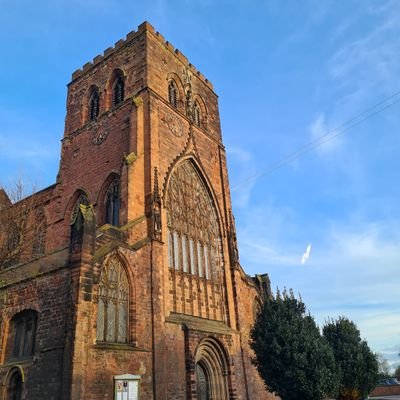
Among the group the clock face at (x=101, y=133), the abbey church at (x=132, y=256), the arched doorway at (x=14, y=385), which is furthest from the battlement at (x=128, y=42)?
the arched doorway at (x=14, y=385)

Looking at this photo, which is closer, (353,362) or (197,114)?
(353,362)

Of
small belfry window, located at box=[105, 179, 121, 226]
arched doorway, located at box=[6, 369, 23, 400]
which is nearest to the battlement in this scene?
small belfry window, located at box=[105, 179, 121, 226]

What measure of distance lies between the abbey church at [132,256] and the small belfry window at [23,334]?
55mm

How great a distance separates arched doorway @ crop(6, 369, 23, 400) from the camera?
13570 mm

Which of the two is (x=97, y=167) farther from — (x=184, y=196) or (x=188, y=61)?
(x=188, y=61)

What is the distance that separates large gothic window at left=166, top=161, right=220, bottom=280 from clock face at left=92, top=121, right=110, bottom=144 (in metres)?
4.50

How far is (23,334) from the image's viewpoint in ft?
48.1

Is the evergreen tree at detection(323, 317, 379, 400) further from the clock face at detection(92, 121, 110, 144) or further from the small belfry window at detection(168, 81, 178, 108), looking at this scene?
the clock face at detection(92, 121, 110, 144)

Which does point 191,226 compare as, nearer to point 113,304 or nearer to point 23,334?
point 113,304

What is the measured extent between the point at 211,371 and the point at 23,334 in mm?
8280

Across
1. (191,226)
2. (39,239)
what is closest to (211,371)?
(191,226)

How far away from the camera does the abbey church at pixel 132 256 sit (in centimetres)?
1313

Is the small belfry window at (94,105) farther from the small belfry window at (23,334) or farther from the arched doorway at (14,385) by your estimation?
the arched doorway at (14,385)

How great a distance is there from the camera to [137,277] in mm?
15758
